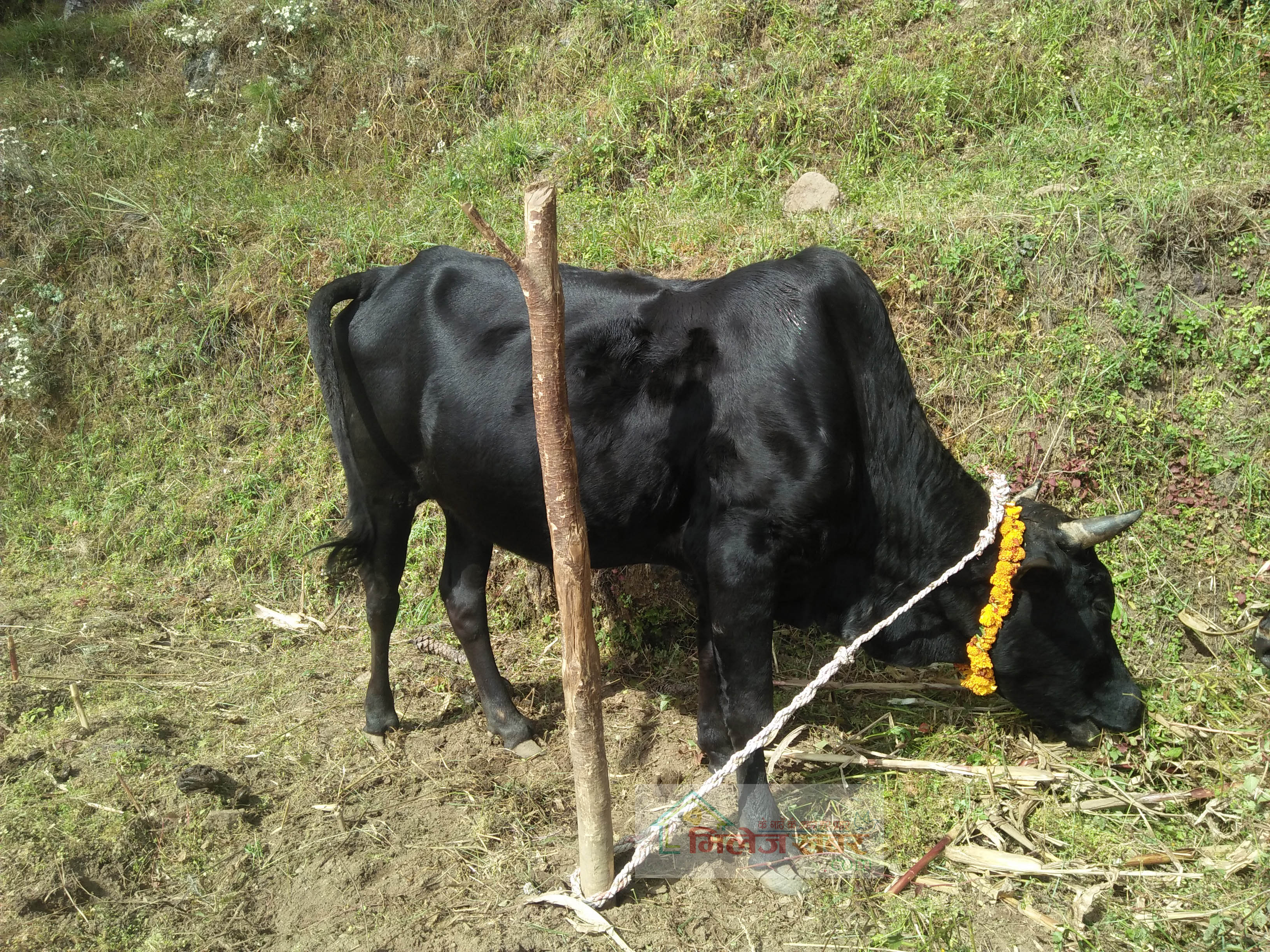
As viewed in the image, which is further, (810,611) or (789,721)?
(789,721)

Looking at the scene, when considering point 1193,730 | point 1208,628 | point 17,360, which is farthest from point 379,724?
point 17,360

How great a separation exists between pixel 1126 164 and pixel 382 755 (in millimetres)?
5323

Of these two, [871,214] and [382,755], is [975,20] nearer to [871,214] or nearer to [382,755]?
[871,214]

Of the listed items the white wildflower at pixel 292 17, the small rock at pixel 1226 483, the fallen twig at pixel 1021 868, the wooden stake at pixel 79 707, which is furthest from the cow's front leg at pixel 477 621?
the white wildflower at pixel 292 17

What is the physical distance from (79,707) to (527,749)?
199cm

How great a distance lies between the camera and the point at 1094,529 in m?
3.60

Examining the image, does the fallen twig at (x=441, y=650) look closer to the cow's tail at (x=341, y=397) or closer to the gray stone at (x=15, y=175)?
the cow's tail at (x=341, y=397)

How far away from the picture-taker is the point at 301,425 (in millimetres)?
6621

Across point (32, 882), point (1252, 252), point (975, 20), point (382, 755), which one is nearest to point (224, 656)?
point (382, 755)

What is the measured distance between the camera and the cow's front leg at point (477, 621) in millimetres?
4488

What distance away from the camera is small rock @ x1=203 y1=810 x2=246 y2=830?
3678mm

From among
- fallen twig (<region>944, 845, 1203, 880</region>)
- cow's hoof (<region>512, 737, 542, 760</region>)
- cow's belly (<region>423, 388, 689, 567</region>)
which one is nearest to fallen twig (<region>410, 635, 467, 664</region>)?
cow's hoof (<region>512, 737, 542, 760</region>)

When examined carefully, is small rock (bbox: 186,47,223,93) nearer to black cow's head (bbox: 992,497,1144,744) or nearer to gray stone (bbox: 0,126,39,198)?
gray stone (bbox: 0,126,39,198)

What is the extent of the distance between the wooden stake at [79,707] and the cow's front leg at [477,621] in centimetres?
162
